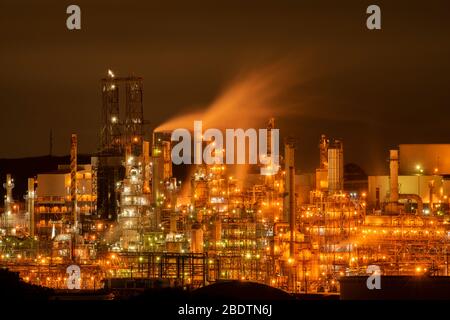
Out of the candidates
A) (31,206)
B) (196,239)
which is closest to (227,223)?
(196,239)

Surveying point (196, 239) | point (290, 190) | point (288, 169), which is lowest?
point (196, 239)

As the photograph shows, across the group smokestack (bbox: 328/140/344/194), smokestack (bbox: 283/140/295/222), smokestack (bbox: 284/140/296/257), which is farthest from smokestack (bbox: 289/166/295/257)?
smokestack (bbox: 328/140/344/194)

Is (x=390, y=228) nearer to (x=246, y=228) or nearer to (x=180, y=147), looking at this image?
(x=246, y=228)

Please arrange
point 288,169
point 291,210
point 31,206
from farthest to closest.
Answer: point 31,206 < point 288,169 < point 291,210

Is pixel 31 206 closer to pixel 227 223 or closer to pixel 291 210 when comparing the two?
pixel 227 223

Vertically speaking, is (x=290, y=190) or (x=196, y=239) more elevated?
(x=290, y=190)

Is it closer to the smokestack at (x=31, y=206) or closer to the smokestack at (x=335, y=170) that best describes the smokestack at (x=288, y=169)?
the smokestack at (x=335, y=170)
